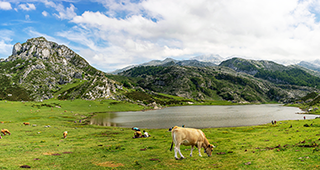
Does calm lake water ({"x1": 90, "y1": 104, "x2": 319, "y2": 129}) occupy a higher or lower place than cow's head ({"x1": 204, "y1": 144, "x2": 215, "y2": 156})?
lower

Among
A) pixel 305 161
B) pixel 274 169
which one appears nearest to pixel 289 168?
pixel 274 169

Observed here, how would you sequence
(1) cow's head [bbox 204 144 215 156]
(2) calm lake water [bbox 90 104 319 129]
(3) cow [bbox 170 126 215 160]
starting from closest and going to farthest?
(3) cow [bbox 170 126 215 160] < (1) cow's head [bbox 204 144 215 156] < (2) calm lake water [bbox 90 104 319 129]

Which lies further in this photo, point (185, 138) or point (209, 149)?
point (209, 149)

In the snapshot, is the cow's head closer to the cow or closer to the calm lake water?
the cow

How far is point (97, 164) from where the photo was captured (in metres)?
17.9

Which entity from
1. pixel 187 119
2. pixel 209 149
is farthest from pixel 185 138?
pixel 187 119

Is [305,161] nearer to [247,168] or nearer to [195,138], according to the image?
[247,168]

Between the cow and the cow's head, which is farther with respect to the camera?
the cow's head

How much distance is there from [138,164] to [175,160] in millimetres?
4630

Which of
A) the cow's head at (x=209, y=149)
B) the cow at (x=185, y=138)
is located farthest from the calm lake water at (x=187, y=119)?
the cow at (x=185, y=138)

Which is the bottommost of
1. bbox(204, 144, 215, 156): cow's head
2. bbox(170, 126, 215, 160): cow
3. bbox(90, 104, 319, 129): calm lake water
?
bbox(90, 104, 319, 129): calm lake water

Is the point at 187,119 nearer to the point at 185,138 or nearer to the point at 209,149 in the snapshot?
the point at 209,149

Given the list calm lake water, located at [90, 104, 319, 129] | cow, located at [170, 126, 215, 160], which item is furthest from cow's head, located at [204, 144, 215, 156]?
calm lake water, located at [90, 104, 319, 129]

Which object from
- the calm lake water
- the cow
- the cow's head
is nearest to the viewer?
the cow
